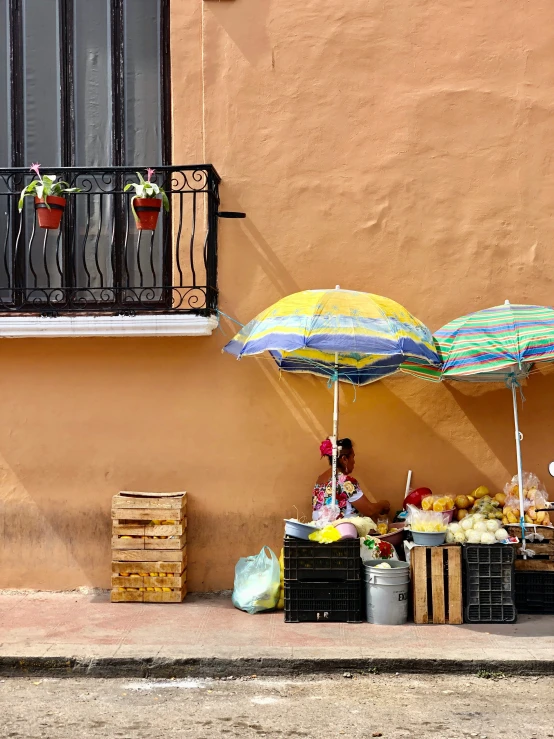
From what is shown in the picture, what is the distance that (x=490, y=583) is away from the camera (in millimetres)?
7617

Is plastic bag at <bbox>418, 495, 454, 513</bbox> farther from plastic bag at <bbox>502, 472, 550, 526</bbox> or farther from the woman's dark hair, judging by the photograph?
the woman's dark hair

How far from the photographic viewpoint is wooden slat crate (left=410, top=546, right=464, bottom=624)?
761 centimetres

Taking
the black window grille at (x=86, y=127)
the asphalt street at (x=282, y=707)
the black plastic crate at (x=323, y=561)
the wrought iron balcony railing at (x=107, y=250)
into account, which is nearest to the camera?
the asphalt street at (x=282, y=707)

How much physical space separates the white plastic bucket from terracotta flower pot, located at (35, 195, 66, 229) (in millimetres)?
3920

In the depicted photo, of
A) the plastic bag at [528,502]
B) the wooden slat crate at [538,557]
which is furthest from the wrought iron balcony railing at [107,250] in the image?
the wooden slat crate at [538,557]

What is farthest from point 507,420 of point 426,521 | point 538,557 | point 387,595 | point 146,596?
point 146,596

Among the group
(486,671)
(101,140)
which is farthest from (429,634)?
(101,140)

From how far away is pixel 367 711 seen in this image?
19.4ft

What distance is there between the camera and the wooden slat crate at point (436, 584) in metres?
7.61

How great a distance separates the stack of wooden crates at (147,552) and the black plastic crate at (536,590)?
2821 mm

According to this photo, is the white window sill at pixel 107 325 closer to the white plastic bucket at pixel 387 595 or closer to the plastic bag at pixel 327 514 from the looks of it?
the plastic bag at pixel 327 514

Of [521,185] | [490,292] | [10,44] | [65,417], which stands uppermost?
[10,44]

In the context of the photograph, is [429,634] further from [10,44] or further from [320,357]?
[10,44]

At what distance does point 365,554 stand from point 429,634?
848 mm
